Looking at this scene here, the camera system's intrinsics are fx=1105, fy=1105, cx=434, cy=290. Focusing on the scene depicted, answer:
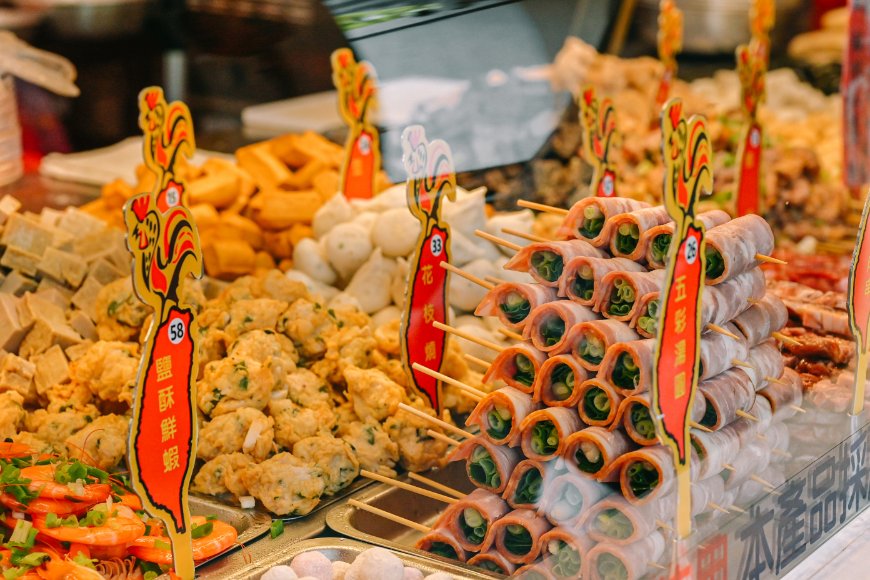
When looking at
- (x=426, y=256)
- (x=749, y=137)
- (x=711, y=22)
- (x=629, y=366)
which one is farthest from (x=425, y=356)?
(x=711, y=22)

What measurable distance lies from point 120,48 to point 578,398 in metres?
3.45

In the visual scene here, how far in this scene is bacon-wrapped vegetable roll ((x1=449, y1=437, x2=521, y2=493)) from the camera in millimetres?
1847

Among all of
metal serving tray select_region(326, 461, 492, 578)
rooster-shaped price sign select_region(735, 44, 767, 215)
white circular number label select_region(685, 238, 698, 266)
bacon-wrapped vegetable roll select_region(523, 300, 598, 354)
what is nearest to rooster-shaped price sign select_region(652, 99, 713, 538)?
white circular number label select_region(685, 238, 698, 266)

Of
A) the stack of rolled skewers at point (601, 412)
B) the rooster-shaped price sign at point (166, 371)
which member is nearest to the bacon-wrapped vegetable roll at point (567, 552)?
the stack of rolled skewers at point (601, 412)

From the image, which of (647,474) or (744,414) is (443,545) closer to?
(647,474)

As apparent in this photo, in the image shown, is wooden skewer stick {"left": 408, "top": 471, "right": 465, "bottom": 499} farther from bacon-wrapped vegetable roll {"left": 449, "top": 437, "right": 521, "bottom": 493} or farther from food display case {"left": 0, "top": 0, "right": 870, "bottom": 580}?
bacon-wrapped vegetable roll {"left": 449, "top": 437, "right": 521, "bottom": 493}

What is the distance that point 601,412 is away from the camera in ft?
5.85

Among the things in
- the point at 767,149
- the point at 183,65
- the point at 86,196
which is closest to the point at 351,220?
the point at 86,196

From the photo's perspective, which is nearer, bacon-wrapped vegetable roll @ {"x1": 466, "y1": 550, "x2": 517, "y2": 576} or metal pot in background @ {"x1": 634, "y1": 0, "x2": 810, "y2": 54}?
bacon-wrapped vegetable roll @ {"x1": 466, "y1": 550, "x2": 517, "y2": 576}

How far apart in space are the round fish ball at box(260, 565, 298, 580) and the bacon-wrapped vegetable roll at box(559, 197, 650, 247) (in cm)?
74

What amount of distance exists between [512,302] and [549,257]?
0.10m

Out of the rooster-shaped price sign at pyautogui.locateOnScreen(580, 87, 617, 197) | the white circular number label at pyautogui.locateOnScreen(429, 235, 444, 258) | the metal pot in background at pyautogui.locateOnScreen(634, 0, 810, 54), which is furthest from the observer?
the metal pot in background at pyautogui.locateOnScreen(634, 0, 810, 54)

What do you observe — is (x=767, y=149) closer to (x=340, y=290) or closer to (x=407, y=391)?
(x=340, y=290)

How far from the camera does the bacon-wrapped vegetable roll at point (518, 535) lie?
1798mm
